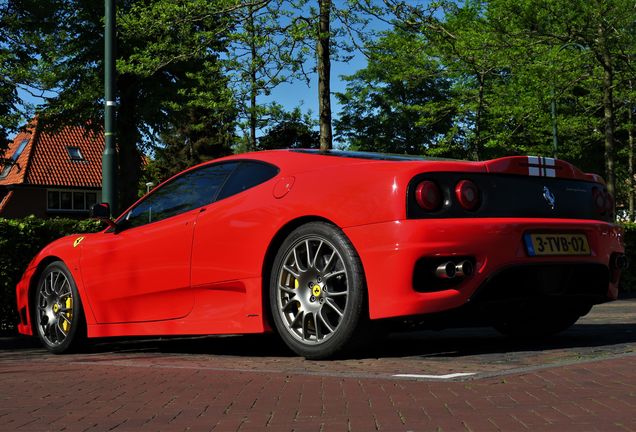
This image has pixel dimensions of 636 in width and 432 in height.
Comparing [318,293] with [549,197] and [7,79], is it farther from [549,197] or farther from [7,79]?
[7,79]

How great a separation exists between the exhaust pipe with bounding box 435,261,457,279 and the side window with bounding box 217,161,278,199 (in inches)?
57.4

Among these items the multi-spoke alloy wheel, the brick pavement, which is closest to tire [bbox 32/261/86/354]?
the multi-spoke alloy wheel

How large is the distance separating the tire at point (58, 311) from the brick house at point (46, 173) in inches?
1711

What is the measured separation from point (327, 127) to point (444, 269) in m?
7.67

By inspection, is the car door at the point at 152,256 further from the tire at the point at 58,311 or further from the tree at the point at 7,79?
the tree at the point at 7,79

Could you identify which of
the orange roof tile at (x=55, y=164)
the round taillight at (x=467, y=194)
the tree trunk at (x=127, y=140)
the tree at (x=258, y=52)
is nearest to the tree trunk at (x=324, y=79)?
the tree at (x=258, y=52)

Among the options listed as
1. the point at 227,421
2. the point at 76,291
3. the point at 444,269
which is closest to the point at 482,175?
the point at 444,269

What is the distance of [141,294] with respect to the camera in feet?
20.5

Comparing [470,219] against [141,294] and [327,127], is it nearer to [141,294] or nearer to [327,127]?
[141,294]

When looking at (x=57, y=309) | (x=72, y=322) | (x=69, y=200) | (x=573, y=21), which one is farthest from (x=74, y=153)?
(x=72, y=322)

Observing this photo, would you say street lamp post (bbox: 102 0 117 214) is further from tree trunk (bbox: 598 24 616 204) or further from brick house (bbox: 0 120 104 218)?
brick house (bbox: 0 120 104 218)

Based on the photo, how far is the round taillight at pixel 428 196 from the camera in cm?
478

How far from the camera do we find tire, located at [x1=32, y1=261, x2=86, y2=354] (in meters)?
6.71

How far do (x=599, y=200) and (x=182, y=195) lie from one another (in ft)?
10.1
